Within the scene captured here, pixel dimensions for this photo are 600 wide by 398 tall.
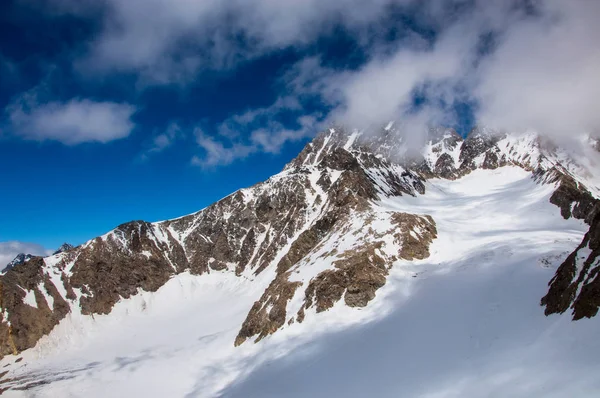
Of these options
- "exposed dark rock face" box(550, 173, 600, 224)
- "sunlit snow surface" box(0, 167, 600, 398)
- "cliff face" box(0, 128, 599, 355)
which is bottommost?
"sunlit snow surface" box(0, 167, 600, 398)

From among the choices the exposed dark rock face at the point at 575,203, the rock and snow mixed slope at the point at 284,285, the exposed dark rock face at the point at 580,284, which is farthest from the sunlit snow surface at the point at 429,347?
the exposed dark rock face at the point at 575,203

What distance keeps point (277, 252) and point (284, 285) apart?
2790 inches

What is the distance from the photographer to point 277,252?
435ft

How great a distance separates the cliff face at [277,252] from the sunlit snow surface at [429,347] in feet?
9.79

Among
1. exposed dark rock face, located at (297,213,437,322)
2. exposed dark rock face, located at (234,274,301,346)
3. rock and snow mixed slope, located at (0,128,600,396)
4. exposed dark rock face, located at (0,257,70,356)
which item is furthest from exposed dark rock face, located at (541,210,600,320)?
exposed dark rock face, located at (0,257,70,356)

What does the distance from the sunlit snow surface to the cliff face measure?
117 inches

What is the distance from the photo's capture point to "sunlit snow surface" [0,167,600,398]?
21812 mm

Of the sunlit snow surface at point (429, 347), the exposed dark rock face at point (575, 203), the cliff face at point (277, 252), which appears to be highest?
the cliff face at point (277, 252)

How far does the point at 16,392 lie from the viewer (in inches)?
3071

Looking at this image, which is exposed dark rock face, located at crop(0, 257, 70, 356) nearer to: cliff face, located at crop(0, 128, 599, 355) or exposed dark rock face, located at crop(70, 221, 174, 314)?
cliff face, located at crop(0, 128, 599, 355)

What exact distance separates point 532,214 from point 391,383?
70552mm

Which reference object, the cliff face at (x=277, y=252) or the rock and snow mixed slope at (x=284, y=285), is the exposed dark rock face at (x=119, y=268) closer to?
the cliff face at (x=277, y=252)

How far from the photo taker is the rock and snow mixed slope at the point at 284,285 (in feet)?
119

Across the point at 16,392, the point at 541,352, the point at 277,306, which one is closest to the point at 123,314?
the point at 16,392
